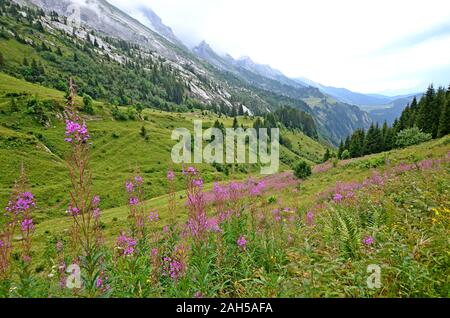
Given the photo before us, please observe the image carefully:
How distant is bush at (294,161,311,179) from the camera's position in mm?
27275

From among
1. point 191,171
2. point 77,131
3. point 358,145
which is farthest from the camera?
point 358,145

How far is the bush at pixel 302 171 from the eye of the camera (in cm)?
2727

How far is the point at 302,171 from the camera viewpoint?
27.5 metres

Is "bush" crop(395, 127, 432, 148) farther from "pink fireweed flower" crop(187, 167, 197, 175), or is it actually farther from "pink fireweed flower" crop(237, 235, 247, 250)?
"pink fireweed flower" crop(187, 167, 197, 175)

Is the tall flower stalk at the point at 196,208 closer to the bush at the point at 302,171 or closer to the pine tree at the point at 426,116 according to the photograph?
the bush at the point at 302,171

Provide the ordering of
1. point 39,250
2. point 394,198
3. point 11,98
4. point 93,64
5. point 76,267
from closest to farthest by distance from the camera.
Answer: point 76,267 < point 394,198 < point 39,250 < point 11,98 < point 93,64

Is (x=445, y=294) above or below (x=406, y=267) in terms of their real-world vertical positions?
below

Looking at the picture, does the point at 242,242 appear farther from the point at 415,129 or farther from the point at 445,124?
the point at 415,129

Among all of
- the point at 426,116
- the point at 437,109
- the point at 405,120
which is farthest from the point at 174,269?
the point at 405,120

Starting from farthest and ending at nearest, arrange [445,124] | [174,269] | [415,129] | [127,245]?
[415,129], [445,124], [127,245], [174,269]
